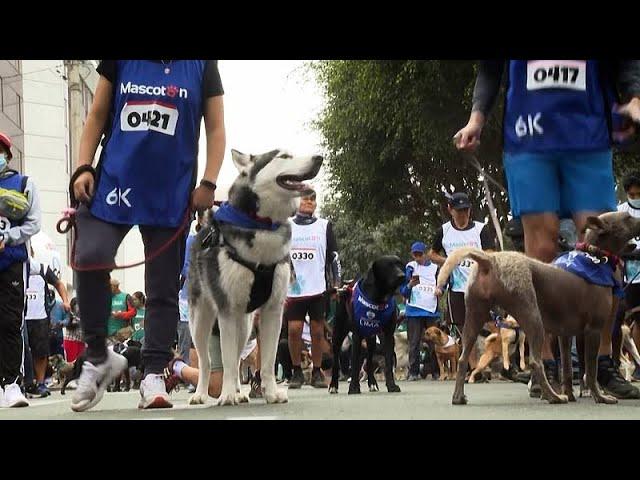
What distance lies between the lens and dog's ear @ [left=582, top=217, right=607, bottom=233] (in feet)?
22.9

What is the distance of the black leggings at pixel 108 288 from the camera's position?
22.0ft

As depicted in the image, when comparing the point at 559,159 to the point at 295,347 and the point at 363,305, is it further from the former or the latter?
the point at 295,347

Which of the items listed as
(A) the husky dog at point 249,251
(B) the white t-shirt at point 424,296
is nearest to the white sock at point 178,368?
(A) the husky dog at point 249,251

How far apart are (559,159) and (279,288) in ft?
6.50

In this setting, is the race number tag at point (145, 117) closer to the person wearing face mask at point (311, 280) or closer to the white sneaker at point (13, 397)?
the white sneaker at point (13, 397)

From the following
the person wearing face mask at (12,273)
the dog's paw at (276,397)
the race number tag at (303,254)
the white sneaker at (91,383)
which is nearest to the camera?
the white sneaker at (91,383)

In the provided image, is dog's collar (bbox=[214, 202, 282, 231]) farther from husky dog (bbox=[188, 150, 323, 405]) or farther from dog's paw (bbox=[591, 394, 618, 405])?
dog's paw (bbox=[591, 394, 618, 405])

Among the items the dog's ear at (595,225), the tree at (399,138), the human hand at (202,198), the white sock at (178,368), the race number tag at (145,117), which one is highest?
the tree at (399,138)

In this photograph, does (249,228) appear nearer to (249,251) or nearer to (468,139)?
(249,251)

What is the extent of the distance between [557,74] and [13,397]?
14.6ft

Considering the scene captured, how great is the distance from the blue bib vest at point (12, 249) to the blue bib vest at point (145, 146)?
1.94 metres

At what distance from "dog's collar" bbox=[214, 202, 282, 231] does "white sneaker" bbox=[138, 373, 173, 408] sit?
1162 millimetres
